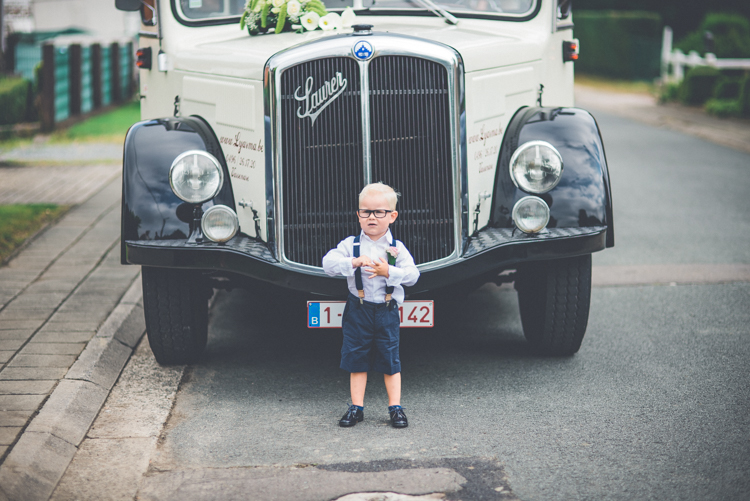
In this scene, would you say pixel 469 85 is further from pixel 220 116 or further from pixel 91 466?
pixel 91 466

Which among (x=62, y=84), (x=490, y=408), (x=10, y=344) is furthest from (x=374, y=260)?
(x=62, y=84)

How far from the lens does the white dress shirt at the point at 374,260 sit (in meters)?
3.80

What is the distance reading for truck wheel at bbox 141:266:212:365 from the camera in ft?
14.3

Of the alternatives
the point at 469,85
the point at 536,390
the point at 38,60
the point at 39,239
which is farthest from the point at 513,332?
the point at 38,60

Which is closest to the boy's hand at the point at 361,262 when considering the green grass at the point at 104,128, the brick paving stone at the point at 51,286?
the brick paving stone at the point at 51,286

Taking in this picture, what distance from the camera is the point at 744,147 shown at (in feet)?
43.6

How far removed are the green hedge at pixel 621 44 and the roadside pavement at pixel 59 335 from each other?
27173 millimetres

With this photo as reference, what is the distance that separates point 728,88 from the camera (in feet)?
59.7

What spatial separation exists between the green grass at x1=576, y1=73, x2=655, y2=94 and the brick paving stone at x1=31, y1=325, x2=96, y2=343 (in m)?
23.0

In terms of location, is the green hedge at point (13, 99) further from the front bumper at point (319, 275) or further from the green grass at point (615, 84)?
the green grass at point (615, 84)

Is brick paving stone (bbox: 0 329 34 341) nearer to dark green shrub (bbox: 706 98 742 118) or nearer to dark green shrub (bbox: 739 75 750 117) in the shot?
dark green shrub (bbox: 739 75 750 117)

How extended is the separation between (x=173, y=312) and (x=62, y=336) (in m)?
0.81

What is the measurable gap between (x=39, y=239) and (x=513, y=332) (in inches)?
163

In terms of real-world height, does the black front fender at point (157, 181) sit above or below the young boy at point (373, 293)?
above
